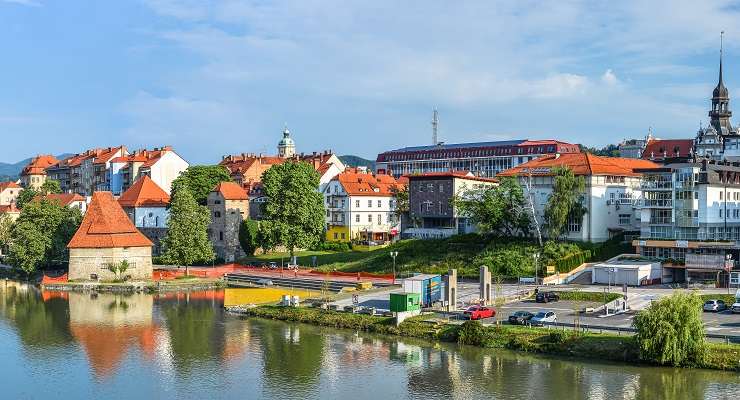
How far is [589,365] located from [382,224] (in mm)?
55641

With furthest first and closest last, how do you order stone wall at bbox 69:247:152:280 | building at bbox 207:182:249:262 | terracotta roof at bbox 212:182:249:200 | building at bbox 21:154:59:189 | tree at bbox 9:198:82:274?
1. building at bbox 21:154:59:189
2. terracotta roof at bbox 212:182:249:200
3. building at bbox 207:182:249:262
4. tree at bbox 9:198:82:274
5. stone wall at bbox 69:247:152:280

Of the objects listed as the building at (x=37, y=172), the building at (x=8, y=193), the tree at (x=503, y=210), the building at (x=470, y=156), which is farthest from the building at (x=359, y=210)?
the building at (x=37, y=172)

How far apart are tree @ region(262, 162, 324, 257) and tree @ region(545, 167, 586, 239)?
23487 mm

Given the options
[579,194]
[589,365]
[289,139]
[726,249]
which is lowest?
[589,365]

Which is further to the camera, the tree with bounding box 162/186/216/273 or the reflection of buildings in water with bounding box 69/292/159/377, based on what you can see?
the tree with bounding box 162/186/216/273

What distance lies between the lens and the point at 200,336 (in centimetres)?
4853

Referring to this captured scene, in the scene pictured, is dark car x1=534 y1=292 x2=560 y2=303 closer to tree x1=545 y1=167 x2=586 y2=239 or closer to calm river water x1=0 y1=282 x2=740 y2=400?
calm river water x1=0 y1=282 x2=740 y2=400

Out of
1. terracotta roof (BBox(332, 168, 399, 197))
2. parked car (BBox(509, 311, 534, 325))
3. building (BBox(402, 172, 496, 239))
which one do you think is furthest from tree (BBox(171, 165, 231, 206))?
parked car (BBox(509, 311, 534, 325))

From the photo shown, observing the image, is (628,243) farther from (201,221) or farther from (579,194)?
(201,221)

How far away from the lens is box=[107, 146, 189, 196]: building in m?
109

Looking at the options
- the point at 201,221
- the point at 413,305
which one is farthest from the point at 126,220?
the point at 413,305

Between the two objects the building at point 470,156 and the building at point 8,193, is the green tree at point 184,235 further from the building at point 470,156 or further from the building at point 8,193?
the building at point 8,193

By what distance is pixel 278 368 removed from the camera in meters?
40.1

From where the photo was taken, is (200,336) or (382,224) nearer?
(200,336)
